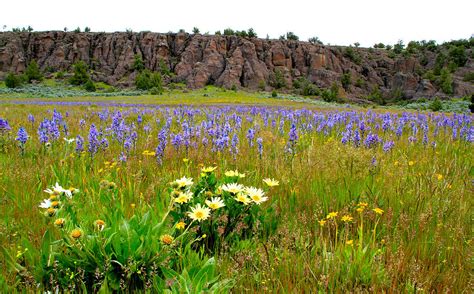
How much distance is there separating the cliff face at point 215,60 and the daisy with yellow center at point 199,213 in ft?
247

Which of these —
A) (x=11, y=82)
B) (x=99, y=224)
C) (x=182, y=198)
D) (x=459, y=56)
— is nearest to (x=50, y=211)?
(x=99, y=224)

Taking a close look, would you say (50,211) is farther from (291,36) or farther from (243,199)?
(291,36)

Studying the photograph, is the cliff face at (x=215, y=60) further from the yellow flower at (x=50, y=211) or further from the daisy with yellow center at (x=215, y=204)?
the yellow flower at (x=50, y=211)

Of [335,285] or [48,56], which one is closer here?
[335,285]

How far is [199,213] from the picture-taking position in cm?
223

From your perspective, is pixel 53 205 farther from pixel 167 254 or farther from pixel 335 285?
pixel 335 285

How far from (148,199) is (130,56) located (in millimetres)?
88942

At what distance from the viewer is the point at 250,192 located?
2.44 meters

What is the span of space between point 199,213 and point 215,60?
271 ft

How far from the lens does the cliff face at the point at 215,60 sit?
80375 mm

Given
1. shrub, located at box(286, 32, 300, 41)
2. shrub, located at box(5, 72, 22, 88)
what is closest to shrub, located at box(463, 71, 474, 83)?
shrub, located at box(286, 32, 300, 41)

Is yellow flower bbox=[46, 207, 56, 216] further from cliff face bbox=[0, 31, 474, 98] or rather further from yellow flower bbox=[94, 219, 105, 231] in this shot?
cliff face bbox=[0, 31, 474, 98]

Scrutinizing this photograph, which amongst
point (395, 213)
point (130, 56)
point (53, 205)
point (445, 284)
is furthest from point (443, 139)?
point (130, 56)

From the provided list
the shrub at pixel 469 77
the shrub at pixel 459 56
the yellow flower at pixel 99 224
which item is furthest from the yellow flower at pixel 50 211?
the shrub at pixel 459 56
